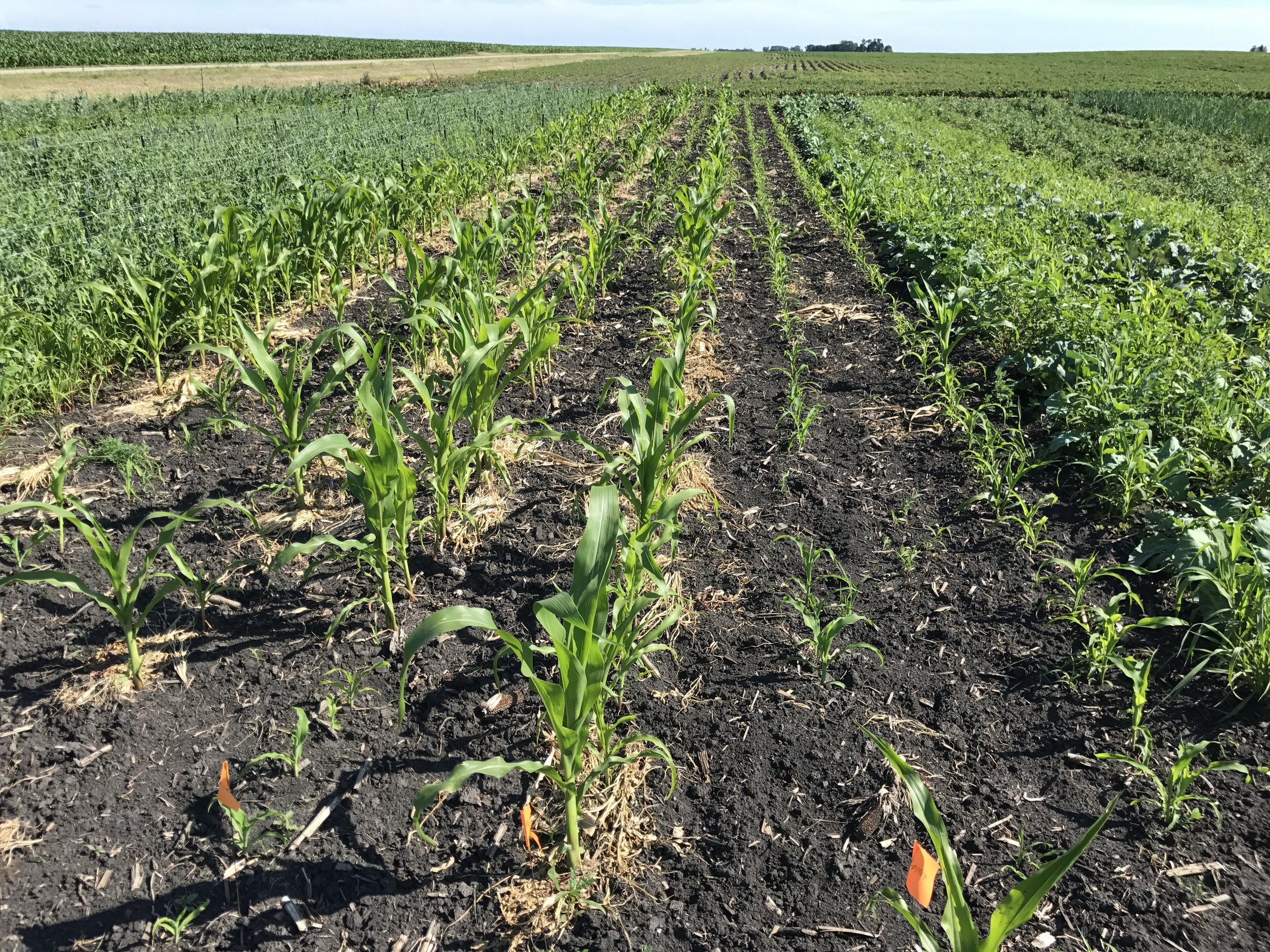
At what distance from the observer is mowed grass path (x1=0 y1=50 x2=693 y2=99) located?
29891 mm

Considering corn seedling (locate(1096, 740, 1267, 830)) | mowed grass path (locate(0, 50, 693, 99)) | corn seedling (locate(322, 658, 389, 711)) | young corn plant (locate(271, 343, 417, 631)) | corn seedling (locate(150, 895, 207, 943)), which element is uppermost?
mowed grass path (locate(0, 50, 693, 99))

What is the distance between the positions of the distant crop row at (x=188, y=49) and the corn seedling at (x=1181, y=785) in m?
51.2

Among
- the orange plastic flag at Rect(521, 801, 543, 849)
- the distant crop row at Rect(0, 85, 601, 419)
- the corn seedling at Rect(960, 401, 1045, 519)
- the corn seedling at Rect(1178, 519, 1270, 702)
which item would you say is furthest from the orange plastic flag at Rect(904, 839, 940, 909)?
the distant crop row at Rect(0, 85, 601, 419)

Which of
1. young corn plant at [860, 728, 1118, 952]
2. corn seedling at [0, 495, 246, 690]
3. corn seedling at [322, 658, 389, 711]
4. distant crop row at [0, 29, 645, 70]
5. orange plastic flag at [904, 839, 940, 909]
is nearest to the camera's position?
young corn plant at [860, 728, 1118, 952]

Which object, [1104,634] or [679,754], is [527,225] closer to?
[679,754]

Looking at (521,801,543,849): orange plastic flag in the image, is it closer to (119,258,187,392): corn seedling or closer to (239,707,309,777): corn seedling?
(239,707,309,777): corn seedling

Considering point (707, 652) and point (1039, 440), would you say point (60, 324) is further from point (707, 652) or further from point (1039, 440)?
point (1039, 440)

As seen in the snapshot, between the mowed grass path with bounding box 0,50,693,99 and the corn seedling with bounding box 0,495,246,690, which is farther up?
the mowed grass path with bounding box 0,50,693,99

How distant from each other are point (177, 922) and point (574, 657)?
112 cm

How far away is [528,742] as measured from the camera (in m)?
2.30

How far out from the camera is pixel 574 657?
1740mm

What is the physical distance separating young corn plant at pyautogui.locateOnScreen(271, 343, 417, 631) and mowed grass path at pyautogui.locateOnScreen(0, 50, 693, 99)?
29.5 m

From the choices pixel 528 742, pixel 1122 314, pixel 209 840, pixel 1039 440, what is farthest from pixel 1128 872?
pixel 1122 314

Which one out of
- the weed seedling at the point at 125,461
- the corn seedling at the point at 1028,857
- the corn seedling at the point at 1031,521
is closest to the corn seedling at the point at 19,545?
the weed seedling at the point at 125,461
